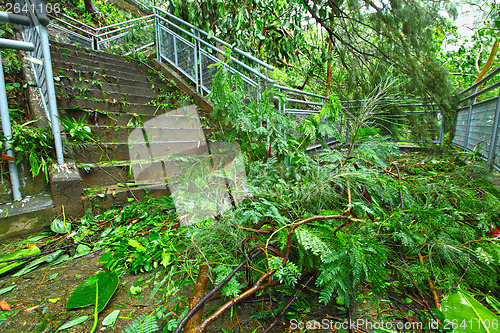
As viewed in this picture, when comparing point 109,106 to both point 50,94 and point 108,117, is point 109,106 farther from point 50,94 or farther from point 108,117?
point 50,94

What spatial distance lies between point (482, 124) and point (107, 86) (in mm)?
5821

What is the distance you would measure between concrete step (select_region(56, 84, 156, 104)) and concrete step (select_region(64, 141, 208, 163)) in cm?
115

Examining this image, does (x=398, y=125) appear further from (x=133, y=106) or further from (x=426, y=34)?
(x=133, y=106)

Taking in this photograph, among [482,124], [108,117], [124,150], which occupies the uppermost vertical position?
[108,117]

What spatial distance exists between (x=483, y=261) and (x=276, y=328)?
0.92m

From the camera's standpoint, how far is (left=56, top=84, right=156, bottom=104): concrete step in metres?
3.07

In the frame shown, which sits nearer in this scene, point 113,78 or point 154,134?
point 154,134

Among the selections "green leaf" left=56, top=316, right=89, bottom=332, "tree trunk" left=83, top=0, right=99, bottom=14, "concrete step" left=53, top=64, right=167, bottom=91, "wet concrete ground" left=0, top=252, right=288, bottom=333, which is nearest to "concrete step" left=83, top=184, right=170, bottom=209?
"wet concrete ground" left=0, top=252, right=288, bottom=333

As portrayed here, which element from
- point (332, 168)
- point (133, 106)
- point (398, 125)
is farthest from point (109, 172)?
point (398, 125)

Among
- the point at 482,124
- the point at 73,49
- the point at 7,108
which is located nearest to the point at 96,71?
the point at 73,49

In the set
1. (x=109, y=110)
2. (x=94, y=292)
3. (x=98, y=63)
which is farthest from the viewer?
(x=98, y=63)

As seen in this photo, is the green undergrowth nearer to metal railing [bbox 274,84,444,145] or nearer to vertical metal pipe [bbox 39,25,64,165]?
metal railing [bbox 274,84,444,145]

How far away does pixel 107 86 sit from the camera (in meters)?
3.72

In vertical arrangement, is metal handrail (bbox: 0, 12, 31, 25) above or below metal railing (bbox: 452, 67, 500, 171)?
above
